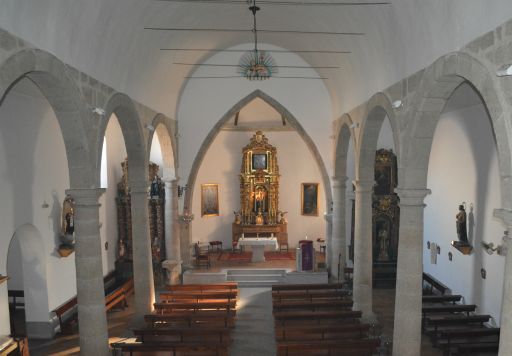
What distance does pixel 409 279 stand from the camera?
26.7 feet

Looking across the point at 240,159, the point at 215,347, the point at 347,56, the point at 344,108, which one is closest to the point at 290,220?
the point at 240,159

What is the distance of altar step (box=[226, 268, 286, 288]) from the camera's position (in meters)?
16.7

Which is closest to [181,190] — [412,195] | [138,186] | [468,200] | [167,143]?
[167,143]

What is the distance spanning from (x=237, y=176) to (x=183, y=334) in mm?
12147

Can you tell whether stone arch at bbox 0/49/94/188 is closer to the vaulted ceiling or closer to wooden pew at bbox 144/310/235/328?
the vaulted ceiling

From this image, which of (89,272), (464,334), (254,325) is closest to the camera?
(89,272)

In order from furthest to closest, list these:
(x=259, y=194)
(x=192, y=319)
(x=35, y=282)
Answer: (x=259, y=194), (x=35, y=282), (x=192, y=319)

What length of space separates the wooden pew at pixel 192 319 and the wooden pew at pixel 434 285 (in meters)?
7.14

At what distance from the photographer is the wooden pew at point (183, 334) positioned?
33.4ft

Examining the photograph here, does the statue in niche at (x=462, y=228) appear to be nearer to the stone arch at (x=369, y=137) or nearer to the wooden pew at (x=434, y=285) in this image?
the wooden pew at (x=434, y=285)

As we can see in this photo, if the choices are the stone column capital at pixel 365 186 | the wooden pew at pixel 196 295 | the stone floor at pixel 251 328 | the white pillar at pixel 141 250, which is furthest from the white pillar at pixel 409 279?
the white pillar at pixel 141 250

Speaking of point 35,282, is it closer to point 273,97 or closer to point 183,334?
point 183,334

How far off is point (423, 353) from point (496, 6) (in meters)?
8.37

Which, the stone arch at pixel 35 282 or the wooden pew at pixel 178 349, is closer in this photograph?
the wooden pew at pixel 178 349
